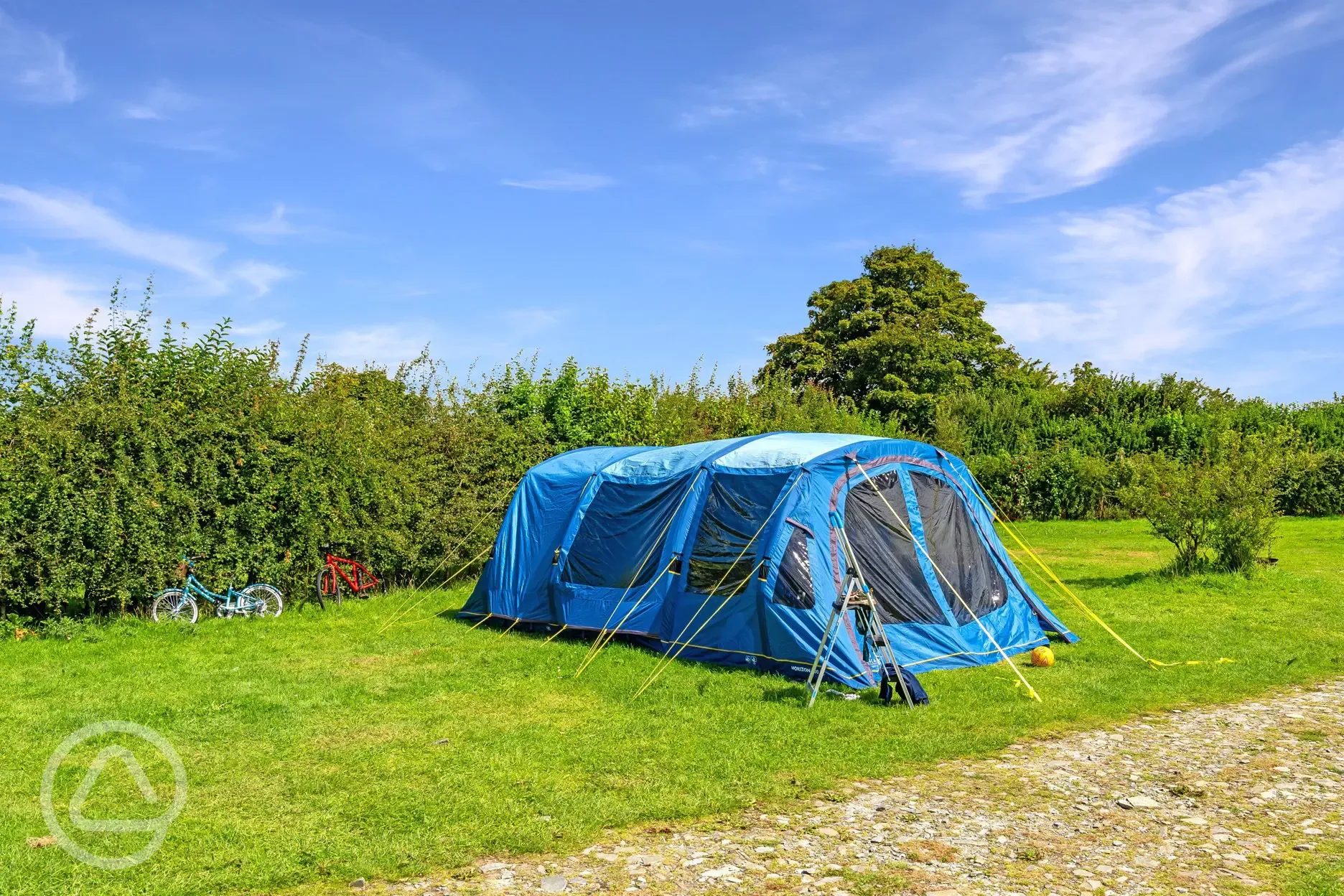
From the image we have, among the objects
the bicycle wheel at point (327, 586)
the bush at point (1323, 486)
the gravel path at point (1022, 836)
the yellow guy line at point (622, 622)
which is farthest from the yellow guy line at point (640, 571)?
the bush at point (1323, 486)

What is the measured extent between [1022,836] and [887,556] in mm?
4305

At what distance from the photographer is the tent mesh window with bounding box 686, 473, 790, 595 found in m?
9.22

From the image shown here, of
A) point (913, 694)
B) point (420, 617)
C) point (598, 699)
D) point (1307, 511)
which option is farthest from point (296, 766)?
point (1307, 511)

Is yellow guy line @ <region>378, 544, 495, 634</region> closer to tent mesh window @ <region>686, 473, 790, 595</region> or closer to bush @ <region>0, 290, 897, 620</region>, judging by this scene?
bush @ <region>0, 290, 897, 620</region>

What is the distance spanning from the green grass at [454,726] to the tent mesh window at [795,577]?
2.50 feet

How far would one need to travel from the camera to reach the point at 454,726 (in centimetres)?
741

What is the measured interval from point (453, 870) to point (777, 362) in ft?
113

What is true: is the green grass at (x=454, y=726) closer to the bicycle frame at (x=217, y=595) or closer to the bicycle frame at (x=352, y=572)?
the bicycle frame at (x=217, y=595)

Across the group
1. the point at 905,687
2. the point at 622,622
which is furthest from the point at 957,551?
the point at 622,622

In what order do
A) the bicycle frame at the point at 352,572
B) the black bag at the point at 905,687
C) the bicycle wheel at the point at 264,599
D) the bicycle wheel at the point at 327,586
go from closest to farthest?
the black bag at the point at 905,687 < the bicycle wheel at the point at 264,599 < the bicycle wheel at the point at 327,586 < the bicycle frame at the point at 352,572

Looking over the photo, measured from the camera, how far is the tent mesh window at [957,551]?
377 inches

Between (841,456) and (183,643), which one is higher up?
(841,456)

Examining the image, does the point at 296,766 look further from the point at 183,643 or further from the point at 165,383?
the point at 165,383

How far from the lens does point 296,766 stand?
253 inches
